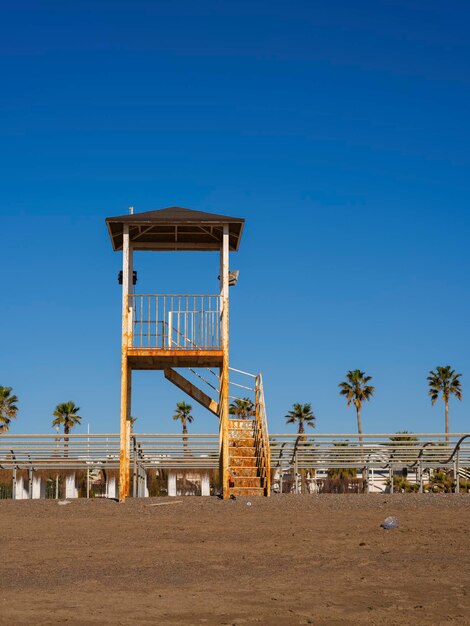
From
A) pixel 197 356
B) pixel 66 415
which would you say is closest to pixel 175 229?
pixel 197 356

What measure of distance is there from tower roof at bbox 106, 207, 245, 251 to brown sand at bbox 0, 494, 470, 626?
6027 mm

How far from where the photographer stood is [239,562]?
10.5m

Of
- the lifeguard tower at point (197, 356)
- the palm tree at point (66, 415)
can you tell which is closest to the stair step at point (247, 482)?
the lifeguard tower at point (197, 356)

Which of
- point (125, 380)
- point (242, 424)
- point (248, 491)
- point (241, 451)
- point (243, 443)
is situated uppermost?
point (125, 380)

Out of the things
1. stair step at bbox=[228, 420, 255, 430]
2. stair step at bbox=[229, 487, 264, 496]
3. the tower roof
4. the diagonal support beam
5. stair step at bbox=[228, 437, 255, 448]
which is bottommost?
stair step at bbox=[229, 487, 264, 496]

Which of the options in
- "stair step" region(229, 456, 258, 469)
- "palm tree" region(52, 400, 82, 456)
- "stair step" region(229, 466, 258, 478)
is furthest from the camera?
"palm tree" region(52, 400, 82, 456)

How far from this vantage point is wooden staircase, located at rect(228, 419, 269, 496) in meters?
17.9

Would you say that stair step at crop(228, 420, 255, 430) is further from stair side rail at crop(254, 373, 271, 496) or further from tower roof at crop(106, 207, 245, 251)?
tower roof at crop(106, 207, 245, 251)

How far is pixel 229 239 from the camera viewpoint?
2014 centimetres

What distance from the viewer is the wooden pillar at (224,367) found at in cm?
1811

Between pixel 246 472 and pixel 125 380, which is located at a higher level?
pixel 125 380

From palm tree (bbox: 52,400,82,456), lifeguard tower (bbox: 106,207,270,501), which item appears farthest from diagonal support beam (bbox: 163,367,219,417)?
palm tree (bbox: 52,400,82,456)

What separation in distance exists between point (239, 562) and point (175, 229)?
10581 millimetres

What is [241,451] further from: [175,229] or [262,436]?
[175,229]
